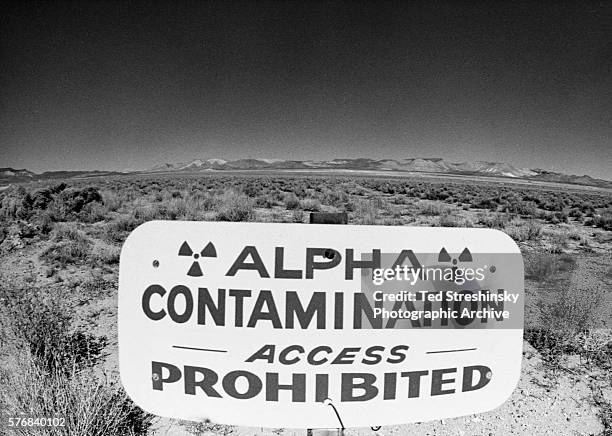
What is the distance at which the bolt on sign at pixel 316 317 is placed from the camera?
0.95 metres

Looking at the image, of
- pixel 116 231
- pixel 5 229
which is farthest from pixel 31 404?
pixel 5 229

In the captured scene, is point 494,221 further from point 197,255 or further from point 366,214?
point 197,255

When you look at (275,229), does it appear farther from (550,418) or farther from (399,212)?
(399,212)

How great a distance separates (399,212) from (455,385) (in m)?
12.8

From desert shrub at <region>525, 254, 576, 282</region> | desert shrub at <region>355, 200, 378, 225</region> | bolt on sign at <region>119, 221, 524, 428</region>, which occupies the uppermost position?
bolt on sign at <region>119, 221, 524, 428</region>

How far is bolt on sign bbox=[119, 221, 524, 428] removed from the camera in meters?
0.95

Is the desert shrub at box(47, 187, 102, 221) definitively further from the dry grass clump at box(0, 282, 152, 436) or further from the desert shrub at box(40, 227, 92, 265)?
the dry grass clump at box(0, 282, 152, 436)

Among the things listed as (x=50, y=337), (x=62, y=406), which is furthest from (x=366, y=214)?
(x=62, y=406)

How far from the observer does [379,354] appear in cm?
95

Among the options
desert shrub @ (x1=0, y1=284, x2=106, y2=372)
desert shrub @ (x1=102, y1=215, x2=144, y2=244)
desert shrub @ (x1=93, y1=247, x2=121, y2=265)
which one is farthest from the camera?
desert shrub @ (x1=102, y1=215, x2=144, y2=244)

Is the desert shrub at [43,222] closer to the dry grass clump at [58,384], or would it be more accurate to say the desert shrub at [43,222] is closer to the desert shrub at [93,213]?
the desert shrub at [93,213]

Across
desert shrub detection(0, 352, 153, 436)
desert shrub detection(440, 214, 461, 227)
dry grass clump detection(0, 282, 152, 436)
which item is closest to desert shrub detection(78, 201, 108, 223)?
dry grass clump detection(0, 282, 152, 436)

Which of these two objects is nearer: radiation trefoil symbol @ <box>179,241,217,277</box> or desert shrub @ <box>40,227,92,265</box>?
radiation trefoil symbol @ <box>179,241,217,277</box>

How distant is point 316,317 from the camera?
95cm
